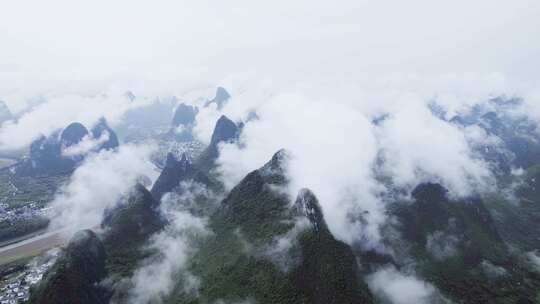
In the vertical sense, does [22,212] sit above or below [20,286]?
below

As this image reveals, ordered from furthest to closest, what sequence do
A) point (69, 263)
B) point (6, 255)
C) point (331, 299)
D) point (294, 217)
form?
1. point (6, 255)
2. point (294, 217)
3. point (69, 263)
4. point (331, 299)

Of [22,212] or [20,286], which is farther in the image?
[22,212]

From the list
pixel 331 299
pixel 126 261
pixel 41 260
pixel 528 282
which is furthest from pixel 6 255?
pixel 528 282

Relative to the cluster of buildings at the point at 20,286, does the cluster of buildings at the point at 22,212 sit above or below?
below

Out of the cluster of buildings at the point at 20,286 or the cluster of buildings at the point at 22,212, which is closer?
the cluster of buildings at the point at 20,286

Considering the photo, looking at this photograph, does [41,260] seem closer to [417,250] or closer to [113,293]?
[113,293]
